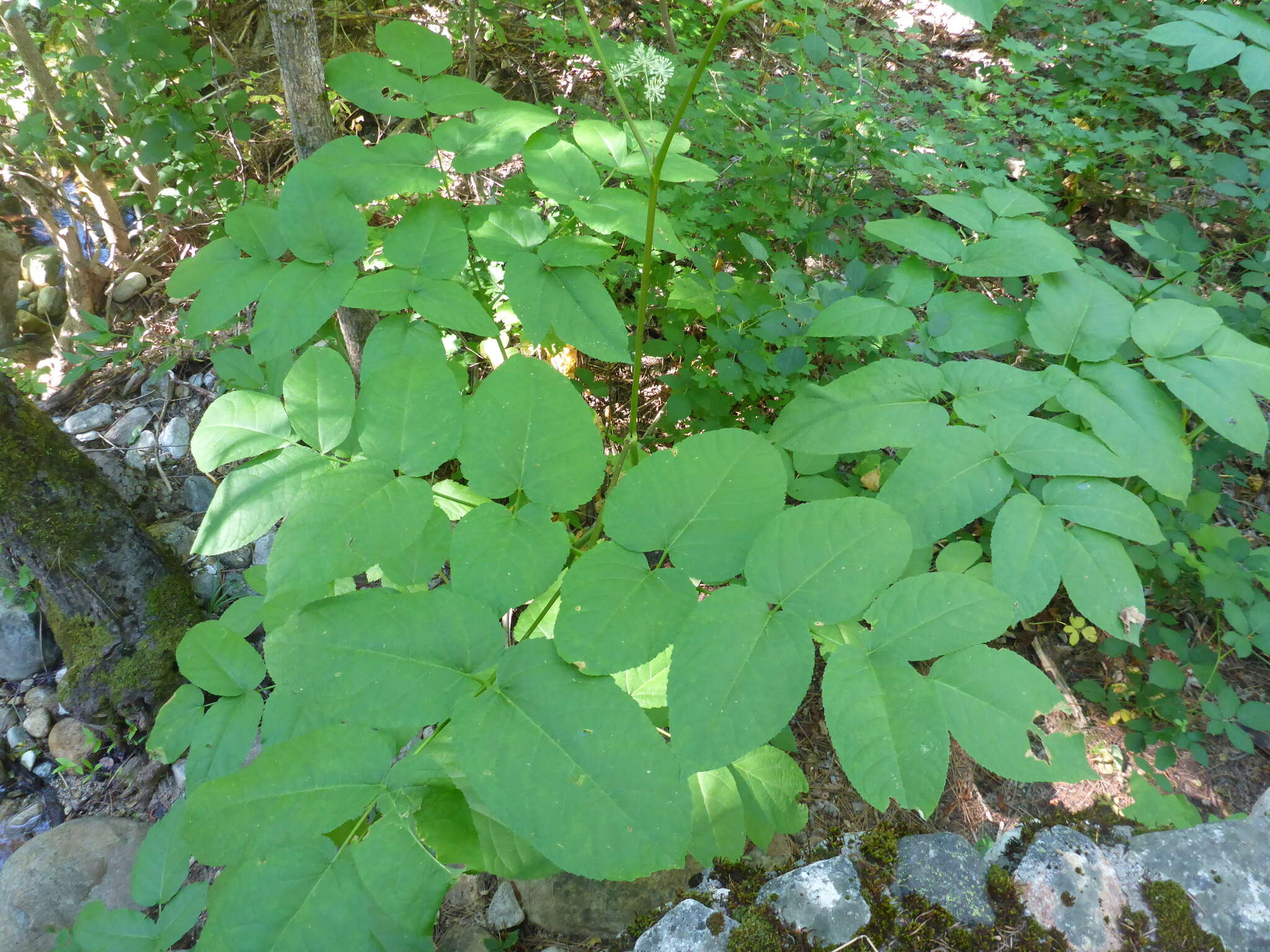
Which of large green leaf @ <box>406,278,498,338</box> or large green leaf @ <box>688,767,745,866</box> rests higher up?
large green leaf @ <box>406,278,498,338</box>

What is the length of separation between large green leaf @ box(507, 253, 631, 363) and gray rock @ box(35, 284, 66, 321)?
5.63 m

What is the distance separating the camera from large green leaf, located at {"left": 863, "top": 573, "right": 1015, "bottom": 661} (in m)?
1.01

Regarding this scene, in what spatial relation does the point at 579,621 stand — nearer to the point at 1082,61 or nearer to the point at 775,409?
the point at 775,409

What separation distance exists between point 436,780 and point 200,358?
147 inches

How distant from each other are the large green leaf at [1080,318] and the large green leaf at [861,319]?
27 centimetres

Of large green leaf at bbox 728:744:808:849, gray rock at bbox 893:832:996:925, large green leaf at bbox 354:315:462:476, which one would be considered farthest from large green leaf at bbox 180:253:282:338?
gray rock at bbox 893:832:996:925

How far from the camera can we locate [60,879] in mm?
2332

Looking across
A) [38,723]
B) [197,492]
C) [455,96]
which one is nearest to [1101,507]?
[455,96]

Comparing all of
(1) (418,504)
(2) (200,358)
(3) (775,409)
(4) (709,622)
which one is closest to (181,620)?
→ (2) (200,358)

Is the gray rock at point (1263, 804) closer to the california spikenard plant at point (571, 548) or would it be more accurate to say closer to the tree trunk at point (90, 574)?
the california spikenard plant at point (571, 548)

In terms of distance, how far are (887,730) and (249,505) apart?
1.11 meters

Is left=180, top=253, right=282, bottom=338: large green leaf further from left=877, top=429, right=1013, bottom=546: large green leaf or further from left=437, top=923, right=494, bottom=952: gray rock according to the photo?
left=437, top=923, right=494, bottom=952: gray rock

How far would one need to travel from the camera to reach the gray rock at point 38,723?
114 inches

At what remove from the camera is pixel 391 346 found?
138cm
